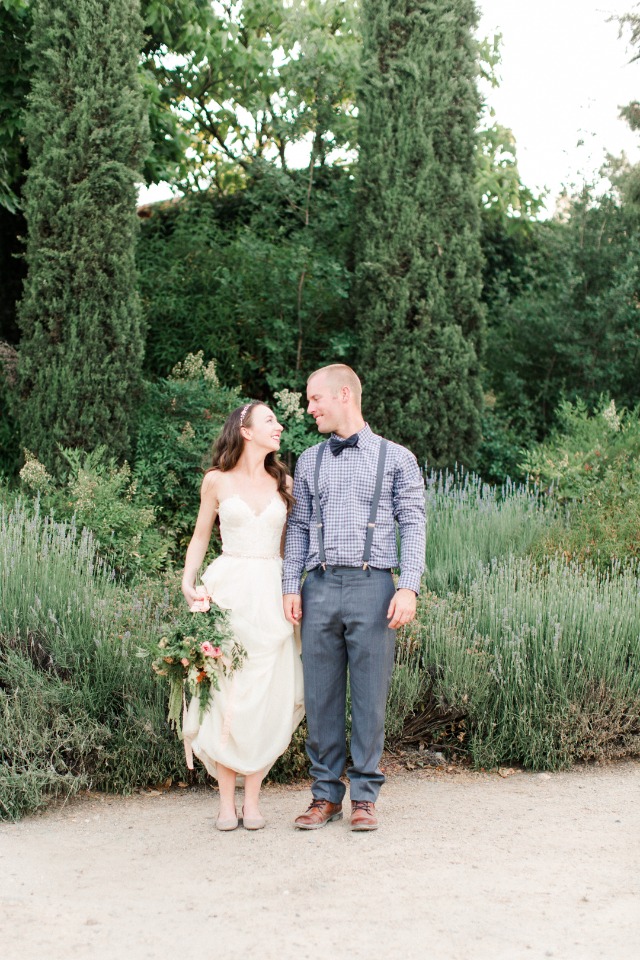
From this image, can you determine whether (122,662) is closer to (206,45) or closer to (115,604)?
(115,604)

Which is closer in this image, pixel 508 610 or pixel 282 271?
pixel 508 610

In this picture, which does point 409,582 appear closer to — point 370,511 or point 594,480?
point 370,511

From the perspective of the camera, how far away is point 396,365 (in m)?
9.13

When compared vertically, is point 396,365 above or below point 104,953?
above

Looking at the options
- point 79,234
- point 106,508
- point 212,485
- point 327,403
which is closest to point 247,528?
point 212,485

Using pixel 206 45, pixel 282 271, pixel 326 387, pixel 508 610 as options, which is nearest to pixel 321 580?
pixel 326 387

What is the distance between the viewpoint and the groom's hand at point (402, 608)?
398cm

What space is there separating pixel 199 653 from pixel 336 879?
1.01 meters

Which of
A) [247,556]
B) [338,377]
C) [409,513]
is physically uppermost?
[338,377]

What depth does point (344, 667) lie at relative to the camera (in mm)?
4230

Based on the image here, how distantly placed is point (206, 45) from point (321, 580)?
8.58 m

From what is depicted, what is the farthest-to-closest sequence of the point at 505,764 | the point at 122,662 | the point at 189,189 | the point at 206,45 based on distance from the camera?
1. the point at 189,189
2. the point at 206,45
3. the point at 505,764
4. the point at 122,662

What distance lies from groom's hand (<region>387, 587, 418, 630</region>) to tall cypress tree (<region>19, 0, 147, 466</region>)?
4575 mm

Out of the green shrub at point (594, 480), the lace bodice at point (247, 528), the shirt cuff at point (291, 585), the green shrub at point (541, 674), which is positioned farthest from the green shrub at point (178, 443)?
the shirt cuff at point (291, 585)
